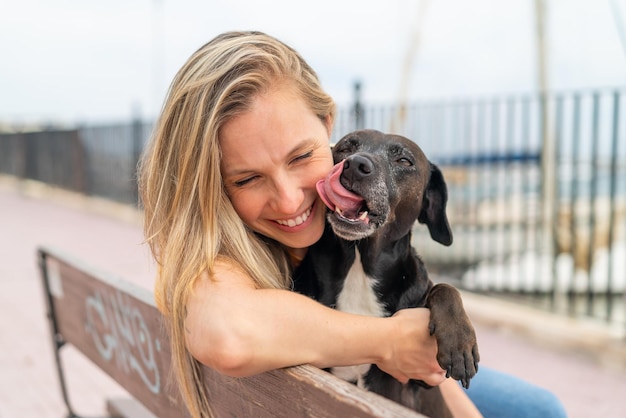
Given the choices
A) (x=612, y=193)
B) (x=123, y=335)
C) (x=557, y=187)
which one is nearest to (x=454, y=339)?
(x=123, y=335)

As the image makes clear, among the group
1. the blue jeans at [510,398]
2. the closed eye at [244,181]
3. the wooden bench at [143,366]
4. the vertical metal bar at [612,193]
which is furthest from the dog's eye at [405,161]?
the vertical metal bar at [612,193]

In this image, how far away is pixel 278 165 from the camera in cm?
172

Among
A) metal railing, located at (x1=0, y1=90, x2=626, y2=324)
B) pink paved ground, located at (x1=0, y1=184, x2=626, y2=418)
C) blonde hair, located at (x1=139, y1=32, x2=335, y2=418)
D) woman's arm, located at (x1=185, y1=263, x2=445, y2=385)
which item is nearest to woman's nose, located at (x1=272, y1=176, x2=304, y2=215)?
blonde hair, located at (x1=139, y1=32, x2=335, y2=418)

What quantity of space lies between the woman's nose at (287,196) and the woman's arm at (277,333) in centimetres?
25

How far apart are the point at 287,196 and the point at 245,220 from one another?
18 centimetres

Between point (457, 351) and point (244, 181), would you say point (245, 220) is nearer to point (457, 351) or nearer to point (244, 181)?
point (244, 181)

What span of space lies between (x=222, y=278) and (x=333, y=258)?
0.68m

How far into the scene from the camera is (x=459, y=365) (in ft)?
5.06

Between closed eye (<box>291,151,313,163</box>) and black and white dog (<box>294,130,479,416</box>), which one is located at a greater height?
closed eye (<box>291,151,313,163</box>)

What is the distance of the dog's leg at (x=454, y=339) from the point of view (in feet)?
5.06

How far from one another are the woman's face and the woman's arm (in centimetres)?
27

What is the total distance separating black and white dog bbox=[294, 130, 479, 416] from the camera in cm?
184

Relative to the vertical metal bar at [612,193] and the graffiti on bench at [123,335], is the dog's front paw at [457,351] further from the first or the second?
the vertical metal bar at [612,193]

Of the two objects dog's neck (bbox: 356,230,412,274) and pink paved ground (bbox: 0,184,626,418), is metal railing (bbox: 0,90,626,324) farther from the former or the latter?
dog's neck (bbox: 356,230,412,274)
